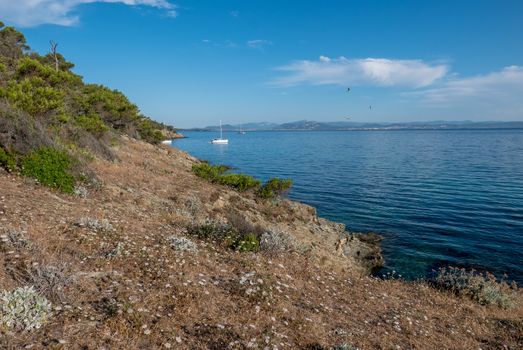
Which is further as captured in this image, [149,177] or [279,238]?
[149,177]

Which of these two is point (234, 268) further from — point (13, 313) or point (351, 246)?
point (351, 246)

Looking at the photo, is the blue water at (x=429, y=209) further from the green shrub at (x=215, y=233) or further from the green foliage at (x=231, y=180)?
the green shrub at (x=215, y=233)

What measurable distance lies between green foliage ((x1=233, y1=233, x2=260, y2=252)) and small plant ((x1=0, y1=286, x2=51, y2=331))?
6038 millimetres

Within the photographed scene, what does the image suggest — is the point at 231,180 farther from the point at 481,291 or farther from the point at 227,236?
the point at 481,291

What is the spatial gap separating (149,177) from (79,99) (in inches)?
648

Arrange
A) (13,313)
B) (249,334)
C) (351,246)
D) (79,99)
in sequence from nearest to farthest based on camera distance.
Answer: (13,313), (249,334), (351,246), (79,99)

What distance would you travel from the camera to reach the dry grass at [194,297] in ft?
20.8

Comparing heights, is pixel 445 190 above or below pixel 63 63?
below

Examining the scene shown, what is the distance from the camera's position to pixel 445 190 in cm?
4034

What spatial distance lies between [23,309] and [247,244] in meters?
6.77

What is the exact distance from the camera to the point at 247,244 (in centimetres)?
1171

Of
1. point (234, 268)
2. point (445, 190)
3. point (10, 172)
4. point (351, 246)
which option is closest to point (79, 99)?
point (10, 172)

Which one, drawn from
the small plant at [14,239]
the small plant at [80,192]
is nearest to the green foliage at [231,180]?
the small plant at [80,192]

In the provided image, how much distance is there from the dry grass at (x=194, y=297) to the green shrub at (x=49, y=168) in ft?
2.02
